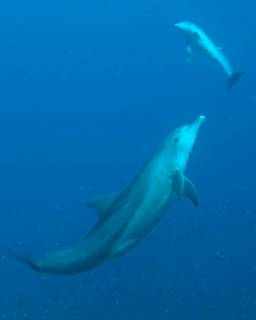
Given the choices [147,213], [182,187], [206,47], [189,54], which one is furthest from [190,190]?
[189,54]

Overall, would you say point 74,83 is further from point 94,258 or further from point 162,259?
point 94,258

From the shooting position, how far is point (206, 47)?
12.3 m

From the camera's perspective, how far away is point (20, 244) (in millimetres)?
18297

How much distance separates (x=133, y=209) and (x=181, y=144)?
3.37 feet

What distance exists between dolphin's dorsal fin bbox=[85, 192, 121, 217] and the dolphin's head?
85cm

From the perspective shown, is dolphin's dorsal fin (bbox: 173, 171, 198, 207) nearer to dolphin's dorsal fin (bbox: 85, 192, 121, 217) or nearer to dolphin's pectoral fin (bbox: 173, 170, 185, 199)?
dolphin's pectoral fin (bbox: 173, 170, 185, 199)

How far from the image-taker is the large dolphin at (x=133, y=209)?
21.4 ft

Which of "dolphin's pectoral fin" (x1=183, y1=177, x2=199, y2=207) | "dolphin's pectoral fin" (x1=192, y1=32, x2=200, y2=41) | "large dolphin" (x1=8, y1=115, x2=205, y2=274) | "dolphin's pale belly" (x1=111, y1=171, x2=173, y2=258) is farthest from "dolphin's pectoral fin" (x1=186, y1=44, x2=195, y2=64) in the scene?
"dolphin's pale belly" (x1=111, y1=171, x2=173, y2=258)

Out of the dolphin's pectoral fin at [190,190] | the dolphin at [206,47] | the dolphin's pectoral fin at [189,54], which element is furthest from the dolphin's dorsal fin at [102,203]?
the dolphin's pectoral fin at [189,54]

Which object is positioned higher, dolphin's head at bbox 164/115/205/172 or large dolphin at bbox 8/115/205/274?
dolphin's head at bbox 164/115/205/172

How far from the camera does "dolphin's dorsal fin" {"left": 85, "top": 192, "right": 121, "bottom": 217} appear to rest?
22.3ft

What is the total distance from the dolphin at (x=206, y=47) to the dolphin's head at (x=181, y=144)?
16.0 ft

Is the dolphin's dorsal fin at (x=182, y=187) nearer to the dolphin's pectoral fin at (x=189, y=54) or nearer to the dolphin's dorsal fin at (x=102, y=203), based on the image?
the dolphin's dorsal fin at (x=102, y=203)

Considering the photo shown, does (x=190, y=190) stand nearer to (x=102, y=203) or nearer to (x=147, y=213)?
(x=147, y=213)
